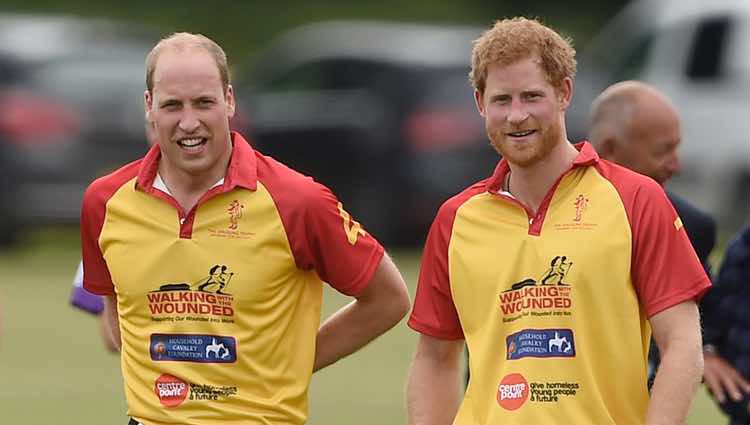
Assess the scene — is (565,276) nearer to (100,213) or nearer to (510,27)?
(510,27)

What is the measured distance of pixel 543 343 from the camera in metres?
6.14

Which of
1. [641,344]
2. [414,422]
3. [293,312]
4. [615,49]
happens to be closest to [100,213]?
[293,312]

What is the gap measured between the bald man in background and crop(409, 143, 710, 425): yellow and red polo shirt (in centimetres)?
143

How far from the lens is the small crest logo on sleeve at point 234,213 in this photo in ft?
22.1

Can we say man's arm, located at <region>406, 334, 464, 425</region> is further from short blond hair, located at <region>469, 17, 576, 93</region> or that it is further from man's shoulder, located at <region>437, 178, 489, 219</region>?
short blond hair, located at <region>469, 17, 576, 93</region>

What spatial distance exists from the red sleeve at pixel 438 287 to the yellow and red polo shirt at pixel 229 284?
1.47 feet

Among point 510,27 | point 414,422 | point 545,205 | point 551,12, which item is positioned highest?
point 551,12

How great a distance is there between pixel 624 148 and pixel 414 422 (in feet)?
5.62

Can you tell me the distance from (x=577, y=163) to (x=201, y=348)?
1333 mm

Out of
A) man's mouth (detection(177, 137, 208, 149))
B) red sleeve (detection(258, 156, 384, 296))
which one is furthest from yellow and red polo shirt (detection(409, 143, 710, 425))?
man's mouth (detection(177, 137, 208, 149))

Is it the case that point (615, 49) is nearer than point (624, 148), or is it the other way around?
point (624, 148)

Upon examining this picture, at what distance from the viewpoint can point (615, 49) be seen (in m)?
24.4

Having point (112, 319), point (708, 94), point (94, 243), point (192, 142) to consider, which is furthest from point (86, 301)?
point (708, 94)

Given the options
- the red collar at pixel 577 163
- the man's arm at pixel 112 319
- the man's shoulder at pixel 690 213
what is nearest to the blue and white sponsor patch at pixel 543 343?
the red collar at pixel 577 163
